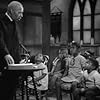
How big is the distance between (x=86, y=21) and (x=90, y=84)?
6308 mm

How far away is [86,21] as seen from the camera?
10438 mm

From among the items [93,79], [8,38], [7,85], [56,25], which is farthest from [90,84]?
[56,25]

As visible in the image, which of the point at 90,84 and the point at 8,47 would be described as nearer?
the point at 8,47

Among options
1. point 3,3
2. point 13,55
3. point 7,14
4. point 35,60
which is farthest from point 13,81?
point 3,3

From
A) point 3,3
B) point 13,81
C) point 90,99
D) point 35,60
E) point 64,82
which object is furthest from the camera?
point 3,3

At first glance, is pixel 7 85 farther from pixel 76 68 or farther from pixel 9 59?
pixel 76 68

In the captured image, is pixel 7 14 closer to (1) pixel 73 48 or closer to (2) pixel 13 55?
(2) pixel 13 55

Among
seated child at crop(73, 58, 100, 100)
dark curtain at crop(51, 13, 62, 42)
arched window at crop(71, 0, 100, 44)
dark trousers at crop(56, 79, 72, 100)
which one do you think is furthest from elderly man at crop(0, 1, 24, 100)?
dark curtain at crop(51, 13, 62, 42)

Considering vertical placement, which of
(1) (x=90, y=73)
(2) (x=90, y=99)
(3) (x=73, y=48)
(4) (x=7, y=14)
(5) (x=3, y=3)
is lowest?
(2) (x=90, y=99)

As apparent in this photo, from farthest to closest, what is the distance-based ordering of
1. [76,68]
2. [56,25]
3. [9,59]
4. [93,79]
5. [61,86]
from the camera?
[56,25] < [76,68] < [61,86] < [93,79] < [9,59]

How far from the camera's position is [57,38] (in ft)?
35.7

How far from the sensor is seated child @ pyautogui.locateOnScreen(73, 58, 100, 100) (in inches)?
163

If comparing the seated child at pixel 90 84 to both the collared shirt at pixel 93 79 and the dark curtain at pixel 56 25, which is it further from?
the dark curtain at pixel 56 25

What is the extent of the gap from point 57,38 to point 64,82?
6.05 meters
